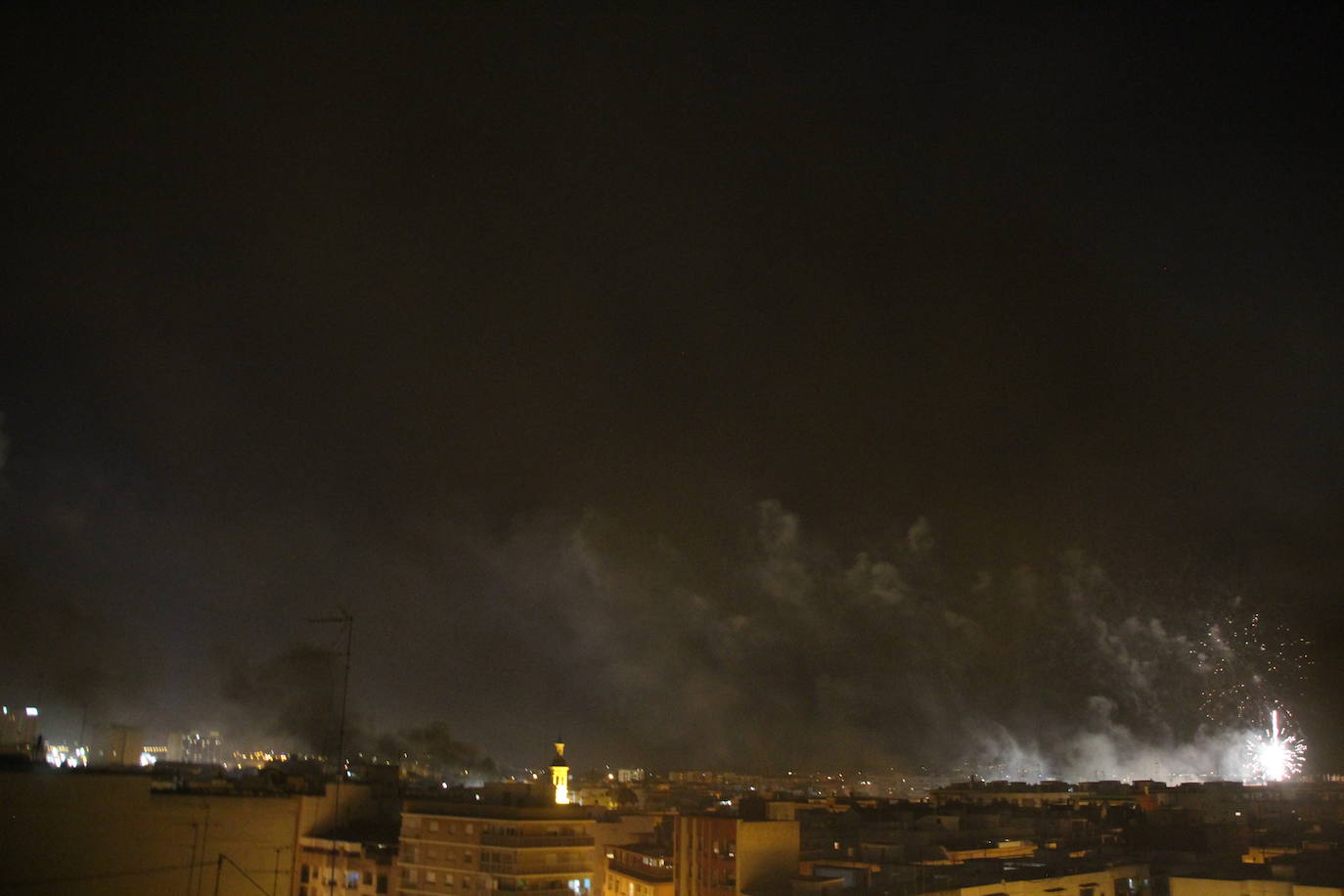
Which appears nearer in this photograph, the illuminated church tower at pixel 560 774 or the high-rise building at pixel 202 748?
the illuminated church tower at pixel 560 774

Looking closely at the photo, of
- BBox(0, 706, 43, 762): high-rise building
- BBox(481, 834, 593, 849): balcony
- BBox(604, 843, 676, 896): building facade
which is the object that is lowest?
BBox(604, 843, 676, 896): building facade

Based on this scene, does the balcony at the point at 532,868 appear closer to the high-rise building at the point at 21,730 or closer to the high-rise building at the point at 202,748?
the high-rise building at the point at 21,730

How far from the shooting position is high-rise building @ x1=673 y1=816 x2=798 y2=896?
61.5 ft

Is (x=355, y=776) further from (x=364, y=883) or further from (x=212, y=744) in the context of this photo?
(x=212, y=744)

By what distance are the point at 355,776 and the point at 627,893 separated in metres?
15.1

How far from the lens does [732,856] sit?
62.0ft

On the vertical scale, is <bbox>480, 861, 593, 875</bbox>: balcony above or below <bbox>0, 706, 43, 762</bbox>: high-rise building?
below

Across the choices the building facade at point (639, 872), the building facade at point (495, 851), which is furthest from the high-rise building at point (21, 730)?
the building facade at point (639, 872)

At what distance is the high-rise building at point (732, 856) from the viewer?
1873cm

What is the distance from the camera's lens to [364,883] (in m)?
22.5

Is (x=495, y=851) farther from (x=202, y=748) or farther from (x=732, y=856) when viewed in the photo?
(x=202, y=748)

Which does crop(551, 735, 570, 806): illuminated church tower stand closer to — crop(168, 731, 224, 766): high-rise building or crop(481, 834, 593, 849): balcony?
crop(481, 834, 593, 849): balcony

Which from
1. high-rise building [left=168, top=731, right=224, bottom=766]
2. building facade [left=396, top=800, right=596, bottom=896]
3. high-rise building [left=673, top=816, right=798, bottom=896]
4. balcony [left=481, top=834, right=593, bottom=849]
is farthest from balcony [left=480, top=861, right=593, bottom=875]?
high-rise building [left=168, top=731, right=224, bottom=766]

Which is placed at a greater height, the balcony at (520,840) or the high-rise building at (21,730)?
the high-rise building at (21,730)
